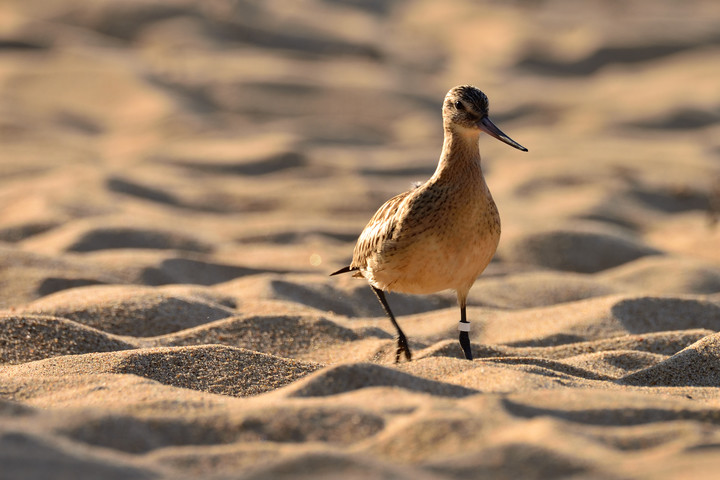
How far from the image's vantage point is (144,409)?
321 cm

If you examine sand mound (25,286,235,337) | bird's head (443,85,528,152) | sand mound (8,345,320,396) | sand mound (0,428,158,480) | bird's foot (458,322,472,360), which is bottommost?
sand mound (25,286,235,337)

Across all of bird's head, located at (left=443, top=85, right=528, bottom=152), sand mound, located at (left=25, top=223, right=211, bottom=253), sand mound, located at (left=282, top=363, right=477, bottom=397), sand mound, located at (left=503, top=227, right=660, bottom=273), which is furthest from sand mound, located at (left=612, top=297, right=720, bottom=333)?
sand mound, located at (left=25, top=223, right=211, bottom=253)

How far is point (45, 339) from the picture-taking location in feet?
14.8

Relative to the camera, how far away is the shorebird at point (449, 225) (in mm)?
4320

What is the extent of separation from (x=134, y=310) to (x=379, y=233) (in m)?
1.51

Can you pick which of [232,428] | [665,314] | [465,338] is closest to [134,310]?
[465,338]

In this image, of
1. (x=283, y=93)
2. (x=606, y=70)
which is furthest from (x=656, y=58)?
(x=283, y=93)

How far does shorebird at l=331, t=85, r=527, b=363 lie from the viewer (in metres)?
4.32

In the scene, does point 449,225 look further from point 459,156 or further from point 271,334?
point 271,334

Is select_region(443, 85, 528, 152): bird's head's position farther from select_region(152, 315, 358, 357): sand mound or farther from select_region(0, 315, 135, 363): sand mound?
select_region(0, 315, 135, 363): sand mound

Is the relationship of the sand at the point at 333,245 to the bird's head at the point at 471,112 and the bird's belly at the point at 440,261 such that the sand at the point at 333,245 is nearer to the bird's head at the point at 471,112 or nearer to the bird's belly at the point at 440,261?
the bird's belly at the point at 440,261

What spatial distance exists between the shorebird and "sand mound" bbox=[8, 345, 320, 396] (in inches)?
25.2

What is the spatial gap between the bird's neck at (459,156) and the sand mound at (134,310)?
1.61 m

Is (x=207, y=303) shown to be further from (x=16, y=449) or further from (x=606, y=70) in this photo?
(x=606, y=70)
